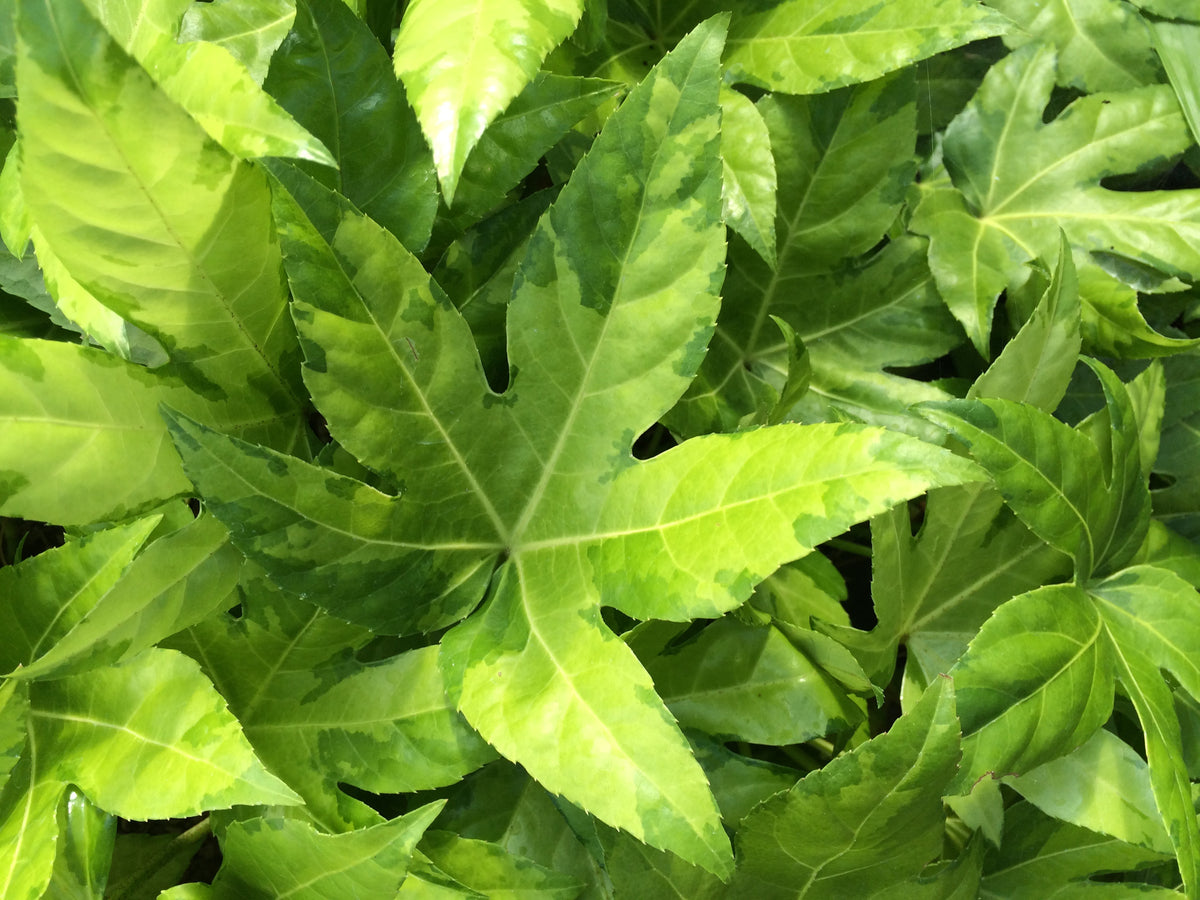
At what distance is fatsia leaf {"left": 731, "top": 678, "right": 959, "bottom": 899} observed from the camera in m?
0.47

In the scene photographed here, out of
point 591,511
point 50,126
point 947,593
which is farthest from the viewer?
point 947,593

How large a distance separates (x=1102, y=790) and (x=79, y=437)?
62cm

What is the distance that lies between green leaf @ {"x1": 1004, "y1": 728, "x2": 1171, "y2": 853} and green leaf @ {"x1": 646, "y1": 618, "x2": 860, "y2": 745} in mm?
127

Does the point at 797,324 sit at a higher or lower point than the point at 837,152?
lower

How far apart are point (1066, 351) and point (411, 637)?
44 centimetres

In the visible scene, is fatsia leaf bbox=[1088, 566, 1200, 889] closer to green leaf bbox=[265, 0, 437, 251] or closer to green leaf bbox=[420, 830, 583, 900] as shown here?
green leaf bbox=[420, 830, 583, 900]

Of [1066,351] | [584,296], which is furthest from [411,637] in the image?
[1066,351]

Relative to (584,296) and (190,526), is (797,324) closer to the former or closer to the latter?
(584,296)

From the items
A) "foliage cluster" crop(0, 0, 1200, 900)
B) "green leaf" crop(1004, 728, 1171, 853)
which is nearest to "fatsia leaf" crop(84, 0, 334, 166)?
"foliage cluster" crop(0, 0, 1200, 900)

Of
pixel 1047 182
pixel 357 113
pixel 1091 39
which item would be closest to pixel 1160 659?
pixel 1047 182

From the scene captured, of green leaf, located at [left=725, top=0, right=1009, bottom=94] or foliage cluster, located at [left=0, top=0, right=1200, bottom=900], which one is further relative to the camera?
green leaf, located at [left=725, top=0, right=1009, bottom=94]

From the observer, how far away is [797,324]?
0.71m

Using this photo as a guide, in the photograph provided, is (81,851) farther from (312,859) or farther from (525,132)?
(525,132)

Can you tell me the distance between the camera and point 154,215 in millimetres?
450
